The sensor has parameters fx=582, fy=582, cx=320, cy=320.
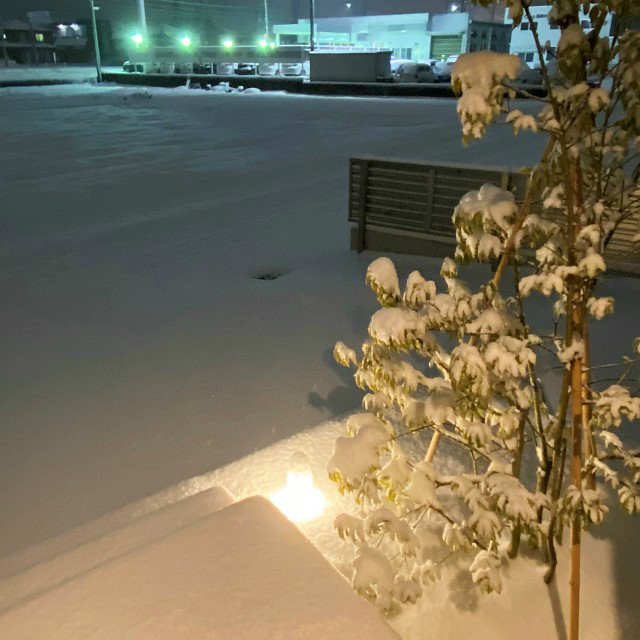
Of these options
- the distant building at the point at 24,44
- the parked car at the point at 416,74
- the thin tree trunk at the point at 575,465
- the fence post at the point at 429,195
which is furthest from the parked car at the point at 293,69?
the thin tree trunk at the point at 575,465

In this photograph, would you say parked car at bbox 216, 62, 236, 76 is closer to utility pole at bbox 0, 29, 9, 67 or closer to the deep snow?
utility pole at bbox 0, 29, 9, 67

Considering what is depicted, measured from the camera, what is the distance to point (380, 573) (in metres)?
2.12

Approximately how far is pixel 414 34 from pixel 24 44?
38.2 m

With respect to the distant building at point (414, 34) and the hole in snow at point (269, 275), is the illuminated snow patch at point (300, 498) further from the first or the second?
the distant building at point (414, 34)

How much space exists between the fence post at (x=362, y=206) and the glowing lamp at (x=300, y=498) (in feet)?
15.3

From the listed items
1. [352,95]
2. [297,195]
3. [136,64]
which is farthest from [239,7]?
[297,195]

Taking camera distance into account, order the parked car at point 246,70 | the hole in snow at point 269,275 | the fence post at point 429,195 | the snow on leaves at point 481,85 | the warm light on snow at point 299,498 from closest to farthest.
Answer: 1. the snow on leaves at point 481,85
2. the warm light on snow at point 299,498
3. the fence post at point 429,195
4. the hole in snow at point 269,275
5. the parked car at point 246,70

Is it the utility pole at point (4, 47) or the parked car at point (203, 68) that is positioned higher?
the utility pole at point (4, 47)

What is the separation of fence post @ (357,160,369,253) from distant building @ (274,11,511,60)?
42.4 metres

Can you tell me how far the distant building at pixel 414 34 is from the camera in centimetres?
4803

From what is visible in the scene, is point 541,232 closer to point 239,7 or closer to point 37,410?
point 37,410

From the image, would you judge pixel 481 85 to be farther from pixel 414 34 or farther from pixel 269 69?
pixel 414 34

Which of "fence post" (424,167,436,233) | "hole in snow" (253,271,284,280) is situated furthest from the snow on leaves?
"hole in snow" (253,271,284,280)

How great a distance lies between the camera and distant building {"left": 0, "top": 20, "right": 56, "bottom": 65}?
57.1 m
